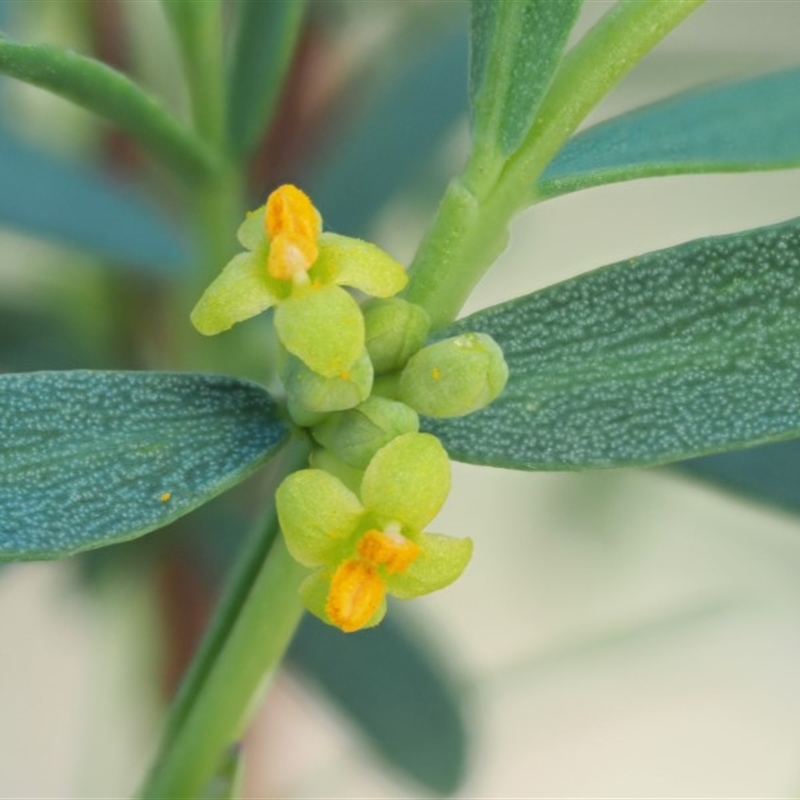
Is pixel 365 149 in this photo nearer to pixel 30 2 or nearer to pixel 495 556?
pixel 30 2

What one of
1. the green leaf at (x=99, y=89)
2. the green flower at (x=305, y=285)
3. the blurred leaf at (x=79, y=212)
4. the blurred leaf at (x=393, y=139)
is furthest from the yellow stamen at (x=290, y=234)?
the blurred leaf at (x=393, y=139)

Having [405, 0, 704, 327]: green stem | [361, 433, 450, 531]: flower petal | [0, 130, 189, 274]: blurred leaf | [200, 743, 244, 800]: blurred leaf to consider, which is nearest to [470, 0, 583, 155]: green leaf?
[405, 0, 704, 327]: green stem

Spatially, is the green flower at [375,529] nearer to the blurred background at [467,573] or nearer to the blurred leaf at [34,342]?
the blurred background at [467,573]

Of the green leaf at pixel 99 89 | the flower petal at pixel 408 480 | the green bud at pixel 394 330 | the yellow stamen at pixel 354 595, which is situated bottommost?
the yellow stamen at pixel 354 595

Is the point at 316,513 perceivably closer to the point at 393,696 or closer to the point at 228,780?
the point at 228,780

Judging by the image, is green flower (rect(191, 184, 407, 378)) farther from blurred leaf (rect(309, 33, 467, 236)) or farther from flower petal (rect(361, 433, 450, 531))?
blurred leaf (rect(309, 33, 467, 236))
